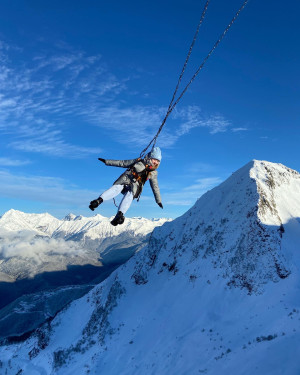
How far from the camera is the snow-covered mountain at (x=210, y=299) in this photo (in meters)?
21.0

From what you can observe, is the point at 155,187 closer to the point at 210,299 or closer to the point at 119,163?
the point at 119,163

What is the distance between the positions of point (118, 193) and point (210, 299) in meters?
27.6

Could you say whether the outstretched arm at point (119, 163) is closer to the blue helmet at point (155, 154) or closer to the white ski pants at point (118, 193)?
the blue helmet at point (155, 154)

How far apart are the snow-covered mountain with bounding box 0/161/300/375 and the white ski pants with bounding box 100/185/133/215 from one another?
31.1 ft

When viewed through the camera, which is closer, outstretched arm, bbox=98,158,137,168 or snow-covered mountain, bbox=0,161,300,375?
outstretched arm, bbox=98,158,137,168

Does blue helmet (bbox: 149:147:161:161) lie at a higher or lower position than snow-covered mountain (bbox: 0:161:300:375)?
A: higher

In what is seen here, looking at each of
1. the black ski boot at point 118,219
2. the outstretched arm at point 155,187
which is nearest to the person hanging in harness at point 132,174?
the black ski boot at point 118,219

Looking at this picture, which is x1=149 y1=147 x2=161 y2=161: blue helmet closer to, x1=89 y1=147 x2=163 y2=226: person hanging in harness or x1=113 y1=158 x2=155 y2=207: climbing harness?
x1=89 y1=147 x2=163 y2=226: person hanging in harness

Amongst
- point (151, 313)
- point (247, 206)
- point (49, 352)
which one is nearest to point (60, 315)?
point (49, 352)

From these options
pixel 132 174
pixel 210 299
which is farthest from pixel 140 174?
pixel 210 299

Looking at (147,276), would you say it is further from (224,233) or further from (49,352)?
(49,352)

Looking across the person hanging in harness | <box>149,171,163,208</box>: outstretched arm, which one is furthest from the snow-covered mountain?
the person hanging in harness

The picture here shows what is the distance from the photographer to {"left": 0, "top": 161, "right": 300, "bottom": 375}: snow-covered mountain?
21.0m

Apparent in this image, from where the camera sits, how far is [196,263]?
42.9 meters
